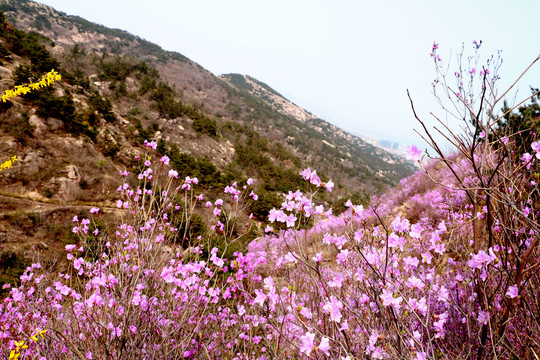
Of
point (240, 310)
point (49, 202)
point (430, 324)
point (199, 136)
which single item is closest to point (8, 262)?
point (49, 202)

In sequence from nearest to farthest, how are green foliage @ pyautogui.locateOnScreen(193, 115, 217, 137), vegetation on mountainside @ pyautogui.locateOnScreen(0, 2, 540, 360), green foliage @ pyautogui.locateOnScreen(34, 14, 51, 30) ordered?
vegetation on mountainside @ pyautogui.locateOnScreen(0, 2, 540, 360), green foliage @ pyautogui.locateOnScreen(193, 115, 217, 137), green foliage @ pyautogui.locateOnScreen(34, 14, 51, 30)

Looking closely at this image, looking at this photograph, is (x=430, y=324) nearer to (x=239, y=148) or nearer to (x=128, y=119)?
(x=128, y=119)

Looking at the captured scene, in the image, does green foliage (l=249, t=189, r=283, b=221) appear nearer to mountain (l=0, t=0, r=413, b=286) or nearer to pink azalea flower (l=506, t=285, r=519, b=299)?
mountain (l=0, t=0, r=413, b=286)

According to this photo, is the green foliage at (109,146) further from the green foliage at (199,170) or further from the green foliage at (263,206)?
the green foliage at (263,206)

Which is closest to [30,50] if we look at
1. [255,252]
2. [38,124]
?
[38,124]

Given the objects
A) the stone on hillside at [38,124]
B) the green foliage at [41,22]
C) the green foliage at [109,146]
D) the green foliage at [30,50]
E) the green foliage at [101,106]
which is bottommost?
the green foliage at [109,146]

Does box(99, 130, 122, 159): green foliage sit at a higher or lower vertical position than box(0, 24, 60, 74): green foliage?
lower

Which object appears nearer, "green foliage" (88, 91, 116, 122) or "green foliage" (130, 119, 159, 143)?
"green foliage" (88, 91, 116, 122)

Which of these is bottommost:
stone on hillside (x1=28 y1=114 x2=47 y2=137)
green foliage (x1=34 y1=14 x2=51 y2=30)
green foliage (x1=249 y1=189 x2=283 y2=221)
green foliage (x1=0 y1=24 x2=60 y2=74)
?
green foliage (x1=249 y1=189 x2=283 y2=221)

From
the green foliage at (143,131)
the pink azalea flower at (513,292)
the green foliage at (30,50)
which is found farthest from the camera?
the green foliage at (143,131)

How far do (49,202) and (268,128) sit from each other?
24.8 metres

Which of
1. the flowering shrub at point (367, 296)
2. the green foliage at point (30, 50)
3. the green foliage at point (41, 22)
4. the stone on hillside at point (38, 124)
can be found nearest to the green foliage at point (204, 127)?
the green foliage at point (30, 50)

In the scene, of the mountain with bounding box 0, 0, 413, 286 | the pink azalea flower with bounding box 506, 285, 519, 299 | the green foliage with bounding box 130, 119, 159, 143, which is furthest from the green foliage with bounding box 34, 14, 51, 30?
the pink azalea flower with bounding box 506, 285, 519, 299

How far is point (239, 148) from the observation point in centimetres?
1681
